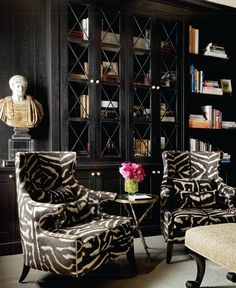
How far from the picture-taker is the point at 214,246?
1884 mm

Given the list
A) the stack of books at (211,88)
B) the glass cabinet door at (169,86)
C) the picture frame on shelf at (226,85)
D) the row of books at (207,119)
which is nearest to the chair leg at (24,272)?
the glass cabinet door at (169,86)

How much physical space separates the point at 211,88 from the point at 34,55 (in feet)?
7.30

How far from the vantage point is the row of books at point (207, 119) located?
391 cm

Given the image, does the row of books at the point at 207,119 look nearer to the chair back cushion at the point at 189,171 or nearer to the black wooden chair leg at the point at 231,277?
the chair back cushion at the point at 189,171

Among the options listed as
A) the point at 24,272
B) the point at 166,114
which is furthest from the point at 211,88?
the point at 24,272

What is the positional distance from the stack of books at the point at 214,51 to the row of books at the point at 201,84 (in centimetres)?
26

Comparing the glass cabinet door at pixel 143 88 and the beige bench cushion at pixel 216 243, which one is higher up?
the glass cabinet door at pixel 143 88

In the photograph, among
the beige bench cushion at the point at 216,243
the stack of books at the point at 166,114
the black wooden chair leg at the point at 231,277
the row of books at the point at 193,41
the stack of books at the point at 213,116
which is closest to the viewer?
the beige bench cushion at the point at 216,243

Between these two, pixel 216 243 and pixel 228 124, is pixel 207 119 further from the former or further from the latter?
pixel 216 243

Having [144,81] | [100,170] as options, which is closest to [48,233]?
[100,170]

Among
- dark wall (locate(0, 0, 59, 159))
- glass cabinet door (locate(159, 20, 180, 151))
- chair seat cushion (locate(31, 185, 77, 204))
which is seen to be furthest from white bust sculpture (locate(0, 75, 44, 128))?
glass cabinet door (locate(159, 20, 180, 151))

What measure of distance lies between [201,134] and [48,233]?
2793 millimetres

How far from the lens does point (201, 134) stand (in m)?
4.23

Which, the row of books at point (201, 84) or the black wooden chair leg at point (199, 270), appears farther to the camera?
the row of books at point (201, 84)
